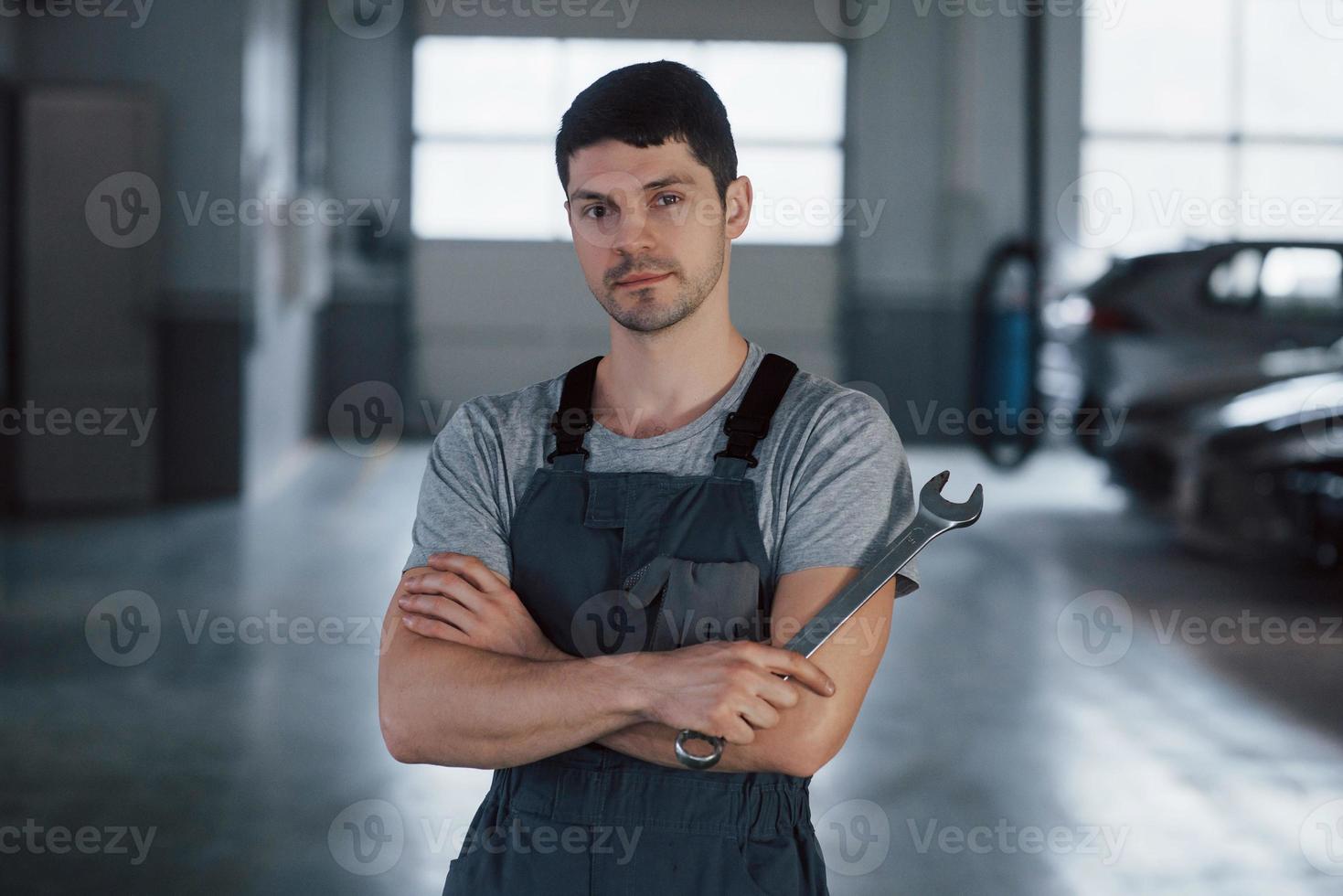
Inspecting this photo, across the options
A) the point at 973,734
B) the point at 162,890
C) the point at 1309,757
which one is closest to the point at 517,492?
the point at 162,890

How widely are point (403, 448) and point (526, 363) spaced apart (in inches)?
42.4

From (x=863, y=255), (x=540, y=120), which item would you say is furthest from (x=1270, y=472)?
(x=540, y=120)

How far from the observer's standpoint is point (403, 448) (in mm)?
8875

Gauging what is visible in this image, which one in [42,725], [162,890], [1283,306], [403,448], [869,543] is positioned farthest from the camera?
[403,448]

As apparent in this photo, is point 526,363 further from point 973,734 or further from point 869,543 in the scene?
point 869,543

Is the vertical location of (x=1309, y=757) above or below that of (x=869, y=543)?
below

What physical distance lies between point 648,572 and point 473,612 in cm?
19

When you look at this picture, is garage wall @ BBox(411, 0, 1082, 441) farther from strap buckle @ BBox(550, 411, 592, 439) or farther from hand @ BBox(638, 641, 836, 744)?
hand @ BBox(638, 641, 836, 744)

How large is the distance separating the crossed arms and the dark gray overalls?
0.14ft

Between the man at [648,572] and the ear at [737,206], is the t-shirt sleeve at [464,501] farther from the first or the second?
the ear at [737,206]

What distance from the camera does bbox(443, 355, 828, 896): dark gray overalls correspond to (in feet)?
4.07

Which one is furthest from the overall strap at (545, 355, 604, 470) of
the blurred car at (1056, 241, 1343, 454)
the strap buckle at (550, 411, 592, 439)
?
the blurred car at (1056, 241, 1343, 454)

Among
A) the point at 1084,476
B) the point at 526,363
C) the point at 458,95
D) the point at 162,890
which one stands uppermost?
the point at 458,95

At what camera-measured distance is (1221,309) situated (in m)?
5.76
